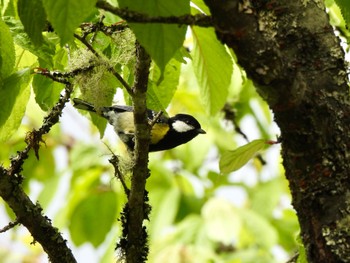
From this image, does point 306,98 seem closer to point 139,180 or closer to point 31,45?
point 139,180

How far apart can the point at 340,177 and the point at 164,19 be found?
482mm

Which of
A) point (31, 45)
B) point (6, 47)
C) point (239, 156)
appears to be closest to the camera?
point (6, 47)

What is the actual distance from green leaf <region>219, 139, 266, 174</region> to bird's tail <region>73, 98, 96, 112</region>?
0.47 meters

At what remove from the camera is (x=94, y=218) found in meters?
4.36

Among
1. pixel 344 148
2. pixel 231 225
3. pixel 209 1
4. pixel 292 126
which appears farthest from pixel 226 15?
pixel 231 225

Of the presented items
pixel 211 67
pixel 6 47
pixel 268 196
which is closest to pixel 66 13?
pixel 6 47

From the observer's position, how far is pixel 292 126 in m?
1.46

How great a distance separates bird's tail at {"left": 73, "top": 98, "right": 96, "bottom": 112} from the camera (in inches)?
87.2

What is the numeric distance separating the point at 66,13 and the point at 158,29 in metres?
0.18

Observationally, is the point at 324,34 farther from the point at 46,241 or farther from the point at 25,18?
the point at 46,241

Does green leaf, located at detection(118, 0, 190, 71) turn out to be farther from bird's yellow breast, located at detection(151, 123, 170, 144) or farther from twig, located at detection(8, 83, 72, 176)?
bird's yellow breast, located at detection(151, 123, 170, 144)

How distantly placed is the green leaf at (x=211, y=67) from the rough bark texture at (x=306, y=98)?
0.54 metres

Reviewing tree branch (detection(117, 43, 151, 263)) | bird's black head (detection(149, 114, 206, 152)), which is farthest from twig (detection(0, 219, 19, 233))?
bird's black head (detection(149, 114, 206, 152))

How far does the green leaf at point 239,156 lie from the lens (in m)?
1.90
